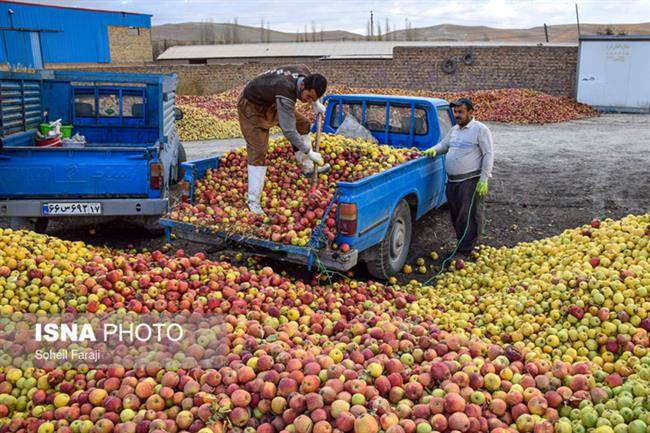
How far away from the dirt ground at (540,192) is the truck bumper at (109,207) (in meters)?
0.85

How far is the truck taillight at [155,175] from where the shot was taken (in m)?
7.60

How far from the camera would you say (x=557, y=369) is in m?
4.01

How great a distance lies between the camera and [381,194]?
6.50m

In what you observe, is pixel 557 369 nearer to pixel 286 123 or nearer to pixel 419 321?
pixel 419 321

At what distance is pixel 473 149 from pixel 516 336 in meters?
3.36

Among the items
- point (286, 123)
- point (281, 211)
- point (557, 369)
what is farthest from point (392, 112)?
point (557, 369)

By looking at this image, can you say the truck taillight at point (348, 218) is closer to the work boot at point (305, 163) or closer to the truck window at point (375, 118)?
the work boot at point (305, 163)

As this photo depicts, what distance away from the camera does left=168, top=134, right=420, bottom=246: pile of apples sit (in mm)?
6402

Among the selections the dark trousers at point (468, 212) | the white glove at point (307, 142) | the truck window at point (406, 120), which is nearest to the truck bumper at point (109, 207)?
the white glove at point (307, 142)

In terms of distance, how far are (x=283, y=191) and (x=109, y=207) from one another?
232cm

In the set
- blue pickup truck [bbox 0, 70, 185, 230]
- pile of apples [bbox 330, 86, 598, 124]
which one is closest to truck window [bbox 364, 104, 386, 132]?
blue pickup truck [bbox 0, 70, 185, 230]

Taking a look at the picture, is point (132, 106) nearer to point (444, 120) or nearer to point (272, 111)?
point (272, 111)

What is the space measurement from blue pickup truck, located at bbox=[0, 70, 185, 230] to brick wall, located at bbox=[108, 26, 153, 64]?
33292 mm

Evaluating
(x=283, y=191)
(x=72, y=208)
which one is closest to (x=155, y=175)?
(x=72, y=208)
